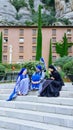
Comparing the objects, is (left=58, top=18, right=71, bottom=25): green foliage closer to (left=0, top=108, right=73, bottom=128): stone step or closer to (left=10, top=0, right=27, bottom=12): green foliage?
(left=10, top=0, right=27, bottom=12): green foliage

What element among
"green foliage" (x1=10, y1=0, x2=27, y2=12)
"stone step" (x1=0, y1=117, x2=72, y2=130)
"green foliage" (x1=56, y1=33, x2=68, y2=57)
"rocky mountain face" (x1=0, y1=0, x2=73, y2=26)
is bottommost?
"green foliage" (x1=56, y1=33, x2=68, y2=57)

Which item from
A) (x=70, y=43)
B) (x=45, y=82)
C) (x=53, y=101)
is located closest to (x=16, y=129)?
(x=53, y=101)

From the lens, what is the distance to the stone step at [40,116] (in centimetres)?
693

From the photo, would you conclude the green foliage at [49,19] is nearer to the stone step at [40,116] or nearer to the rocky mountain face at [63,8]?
the rocky mountain face at [63,8]

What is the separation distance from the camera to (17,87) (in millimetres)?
9984

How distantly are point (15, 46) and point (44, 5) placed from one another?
20104 millimetres

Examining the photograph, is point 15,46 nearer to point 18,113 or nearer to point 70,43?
point 70,43

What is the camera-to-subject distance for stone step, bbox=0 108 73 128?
22.7 ft

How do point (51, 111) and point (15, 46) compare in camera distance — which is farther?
point (15, 46)

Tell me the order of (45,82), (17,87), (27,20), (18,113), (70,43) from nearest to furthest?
(18,113) → (45,82) → (17,87) → (70,43) → (27,20)

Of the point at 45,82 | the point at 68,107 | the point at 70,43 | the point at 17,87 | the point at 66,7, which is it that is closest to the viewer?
the point at 68,107

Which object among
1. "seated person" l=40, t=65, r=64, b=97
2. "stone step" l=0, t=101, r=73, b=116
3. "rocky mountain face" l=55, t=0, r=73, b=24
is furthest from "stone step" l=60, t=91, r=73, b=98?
"rocky mountain face" l=55, t=0, r=73, b=24

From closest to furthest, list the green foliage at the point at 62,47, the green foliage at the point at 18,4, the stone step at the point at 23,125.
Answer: the stone step at the point at 23,125, the green foliage at the point at 62,47, the green foliage at the point at 18,4

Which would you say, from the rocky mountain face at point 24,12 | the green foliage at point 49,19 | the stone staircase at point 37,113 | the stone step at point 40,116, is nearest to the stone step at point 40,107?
the stone staircase at point 37,113
